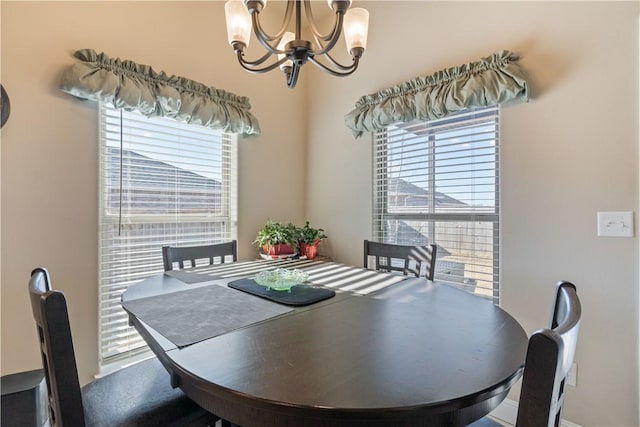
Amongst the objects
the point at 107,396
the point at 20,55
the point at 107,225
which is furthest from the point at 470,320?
the point at 20,55

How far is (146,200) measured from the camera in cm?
217

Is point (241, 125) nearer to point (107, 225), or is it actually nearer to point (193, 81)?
point (193, 81)

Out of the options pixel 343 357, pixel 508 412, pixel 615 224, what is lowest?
pixel 508 412

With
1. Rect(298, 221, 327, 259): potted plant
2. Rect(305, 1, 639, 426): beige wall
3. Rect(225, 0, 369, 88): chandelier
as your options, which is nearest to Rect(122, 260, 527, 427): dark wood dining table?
Rect(305, 1, 639, 426): beige wall

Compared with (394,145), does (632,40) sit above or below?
above

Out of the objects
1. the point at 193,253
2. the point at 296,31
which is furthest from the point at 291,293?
the point at 296,31

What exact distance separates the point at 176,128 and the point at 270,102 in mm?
937

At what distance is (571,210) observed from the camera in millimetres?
1662

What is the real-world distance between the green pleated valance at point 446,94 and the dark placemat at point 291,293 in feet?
4.70

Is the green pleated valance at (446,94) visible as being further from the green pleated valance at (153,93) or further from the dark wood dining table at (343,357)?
the dark wood dining table at (343,357)

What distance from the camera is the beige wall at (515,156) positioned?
1540 mm

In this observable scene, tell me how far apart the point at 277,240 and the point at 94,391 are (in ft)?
5.03

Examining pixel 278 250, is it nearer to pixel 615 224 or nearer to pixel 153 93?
pixel 153 93

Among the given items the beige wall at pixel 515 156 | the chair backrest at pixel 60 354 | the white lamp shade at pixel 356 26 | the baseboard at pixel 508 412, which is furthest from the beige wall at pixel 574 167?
the chair backrest at pixel 60 354
